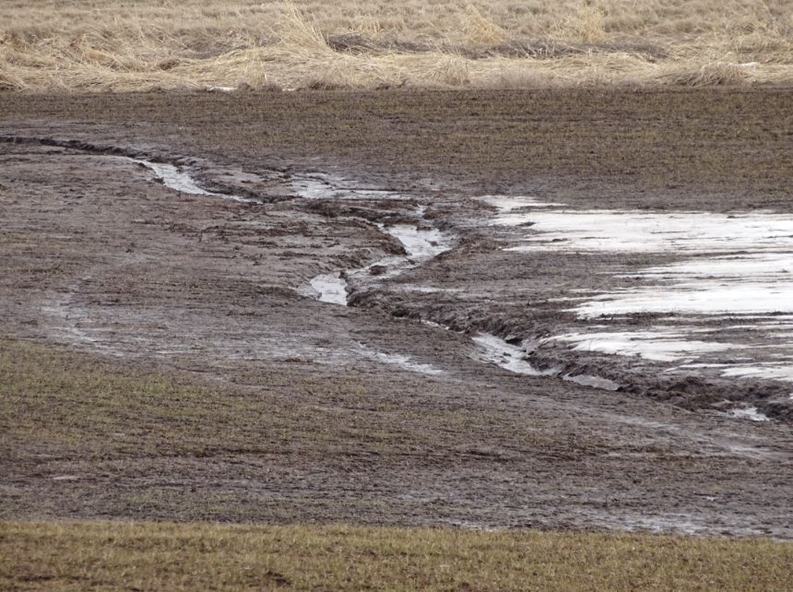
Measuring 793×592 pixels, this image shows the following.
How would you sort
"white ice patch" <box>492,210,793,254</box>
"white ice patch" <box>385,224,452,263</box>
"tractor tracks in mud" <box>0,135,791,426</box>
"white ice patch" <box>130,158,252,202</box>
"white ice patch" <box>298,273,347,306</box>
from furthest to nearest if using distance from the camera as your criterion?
"white ice patch" <box>130,158,252,202</box>
"white ice patch" <box>385,224,452,263</box>
"white ice patch" <box>492,210,793,254</box>
"white ice patch" <box>298,273,347,306</box>
"tractor tracks in mud" <box>0,135,791,426</box>

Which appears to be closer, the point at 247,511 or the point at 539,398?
the point at 247,511

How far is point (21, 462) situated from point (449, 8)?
42.9 m

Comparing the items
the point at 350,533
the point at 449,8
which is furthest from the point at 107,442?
the point at 449,8

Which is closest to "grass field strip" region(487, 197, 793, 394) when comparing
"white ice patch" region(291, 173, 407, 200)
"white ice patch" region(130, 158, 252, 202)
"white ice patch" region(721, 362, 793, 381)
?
"white ice patch" region(721, 362, 793, 381)

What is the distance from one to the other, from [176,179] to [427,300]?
9.26 m

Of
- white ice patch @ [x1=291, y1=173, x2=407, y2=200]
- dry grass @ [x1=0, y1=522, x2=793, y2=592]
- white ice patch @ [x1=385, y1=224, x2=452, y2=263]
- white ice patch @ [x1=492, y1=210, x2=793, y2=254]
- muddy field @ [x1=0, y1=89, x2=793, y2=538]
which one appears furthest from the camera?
white ice patch @ [x1=291, y1=173, x2=407, y2=200]

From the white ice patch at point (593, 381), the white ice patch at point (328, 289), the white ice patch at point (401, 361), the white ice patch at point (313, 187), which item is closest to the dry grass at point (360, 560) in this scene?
the white ice patch at point (593, 381)

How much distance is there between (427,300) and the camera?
15555 millimetres

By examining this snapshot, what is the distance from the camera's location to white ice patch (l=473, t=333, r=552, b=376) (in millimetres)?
13170

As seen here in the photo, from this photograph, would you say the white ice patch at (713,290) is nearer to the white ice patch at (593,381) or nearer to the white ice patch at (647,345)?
the white ice patch at (647,345)

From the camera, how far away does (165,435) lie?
9891 mm

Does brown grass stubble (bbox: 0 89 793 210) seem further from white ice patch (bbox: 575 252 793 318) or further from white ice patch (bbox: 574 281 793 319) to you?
white ice patch (bbox: 574 281 793 319)

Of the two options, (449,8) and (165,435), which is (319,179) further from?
(449,8)

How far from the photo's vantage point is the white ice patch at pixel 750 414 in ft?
36.7
